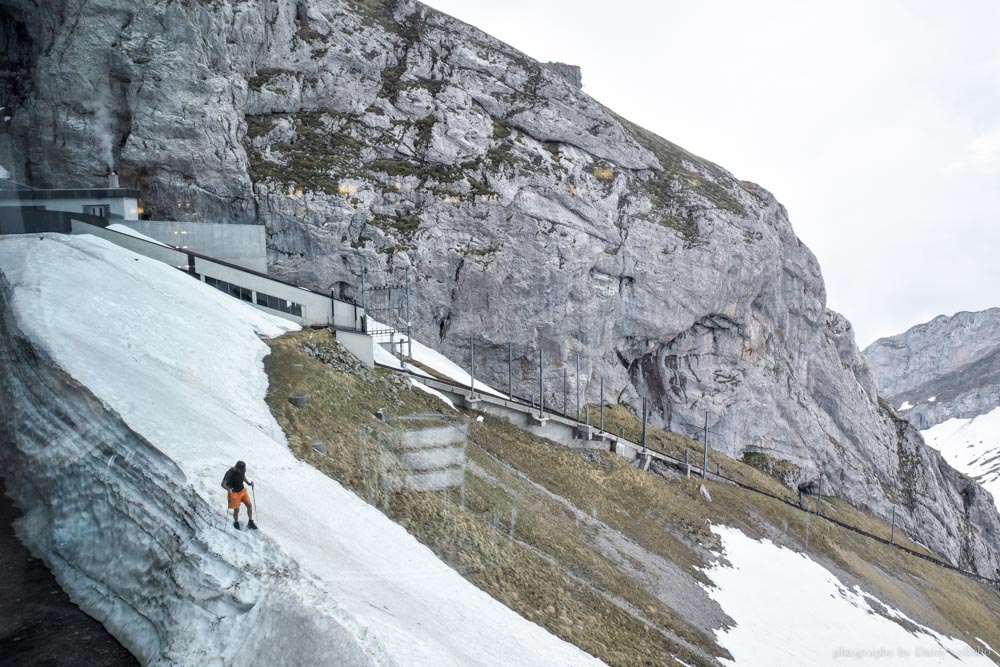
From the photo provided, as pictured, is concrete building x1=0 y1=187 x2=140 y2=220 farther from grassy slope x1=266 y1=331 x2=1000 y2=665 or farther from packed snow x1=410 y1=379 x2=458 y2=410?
packed snow x1=410 y1=379 x2=458 y2=410

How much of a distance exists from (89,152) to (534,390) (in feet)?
154

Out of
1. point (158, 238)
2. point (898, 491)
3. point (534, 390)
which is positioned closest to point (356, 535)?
point (158, 238)

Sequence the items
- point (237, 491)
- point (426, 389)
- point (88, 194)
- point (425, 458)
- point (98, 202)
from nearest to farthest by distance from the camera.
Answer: point (237, 491) → point (425, 458) → point (426, 389) → point (88, 194) → point (98, 202)

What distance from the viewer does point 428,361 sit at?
48.4 meters

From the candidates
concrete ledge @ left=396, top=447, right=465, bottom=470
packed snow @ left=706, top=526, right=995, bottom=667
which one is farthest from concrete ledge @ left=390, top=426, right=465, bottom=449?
packed snow @ left=706, top=526, right=995, bottom=667

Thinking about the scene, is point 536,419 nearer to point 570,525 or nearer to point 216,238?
point 570,525

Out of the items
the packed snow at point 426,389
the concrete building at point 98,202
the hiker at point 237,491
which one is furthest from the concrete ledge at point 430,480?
the concrete building at point 98,202

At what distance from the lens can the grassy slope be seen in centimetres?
1689

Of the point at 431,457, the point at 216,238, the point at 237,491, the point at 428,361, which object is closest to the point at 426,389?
the point at 431,457

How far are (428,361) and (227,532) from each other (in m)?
38.7

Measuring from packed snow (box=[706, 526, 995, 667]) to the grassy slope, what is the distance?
1602 mm

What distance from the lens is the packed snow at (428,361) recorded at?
131 feet

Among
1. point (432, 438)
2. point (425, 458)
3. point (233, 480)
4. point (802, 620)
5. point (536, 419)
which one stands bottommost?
point (802, 620)

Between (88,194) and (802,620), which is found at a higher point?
(88,194)
